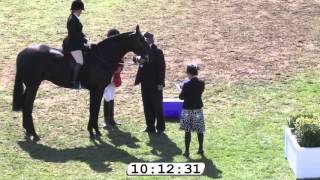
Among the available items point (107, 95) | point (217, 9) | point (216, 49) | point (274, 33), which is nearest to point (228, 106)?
point (107, 95)

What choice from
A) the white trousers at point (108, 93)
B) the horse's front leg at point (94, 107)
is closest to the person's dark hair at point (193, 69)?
the horse's front leg at point (94, 107)

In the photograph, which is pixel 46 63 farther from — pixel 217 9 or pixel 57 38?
pixel 217 9

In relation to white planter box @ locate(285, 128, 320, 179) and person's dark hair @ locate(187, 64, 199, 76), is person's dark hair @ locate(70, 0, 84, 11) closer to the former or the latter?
person's dark hair @ locate(187, 64, 199, 76)

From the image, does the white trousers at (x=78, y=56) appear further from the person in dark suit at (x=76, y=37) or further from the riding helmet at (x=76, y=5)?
the riding helmet at (x=76, y=5)

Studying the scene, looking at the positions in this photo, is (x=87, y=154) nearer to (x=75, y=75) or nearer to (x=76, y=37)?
(x=75, y=75)

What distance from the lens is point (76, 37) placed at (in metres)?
13.3

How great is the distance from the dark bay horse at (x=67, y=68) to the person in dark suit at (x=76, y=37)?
0.18 m

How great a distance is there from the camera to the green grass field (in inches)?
494

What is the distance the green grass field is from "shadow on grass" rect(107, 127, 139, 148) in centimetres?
2

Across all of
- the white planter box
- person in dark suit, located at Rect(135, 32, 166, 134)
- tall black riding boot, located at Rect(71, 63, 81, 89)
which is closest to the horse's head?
person in dark suit, located at Rect(135, 32, 166, 134)

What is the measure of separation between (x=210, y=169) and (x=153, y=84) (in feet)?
8.14

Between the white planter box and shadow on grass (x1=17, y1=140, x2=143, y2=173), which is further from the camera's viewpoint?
shadow on grass (x1=17, y1=140, x2=143, y2=173)
